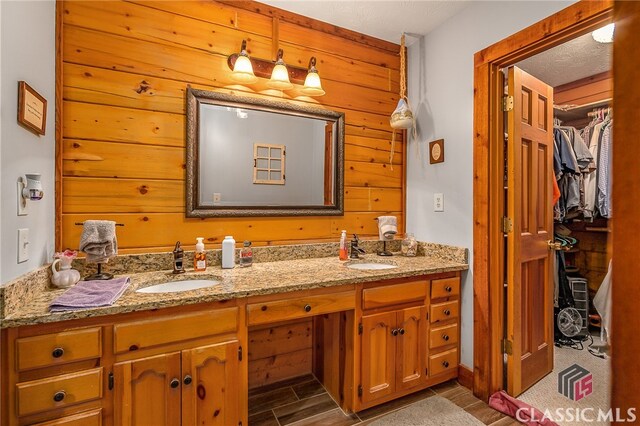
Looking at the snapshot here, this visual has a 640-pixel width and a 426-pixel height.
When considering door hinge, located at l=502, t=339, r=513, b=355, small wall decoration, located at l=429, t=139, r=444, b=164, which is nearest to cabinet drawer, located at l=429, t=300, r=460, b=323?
door hinge, located at l=502, t=339, r=513, b=355

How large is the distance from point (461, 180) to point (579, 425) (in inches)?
60.2

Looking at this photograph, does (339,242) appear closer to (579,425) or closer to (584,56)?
(579,425)

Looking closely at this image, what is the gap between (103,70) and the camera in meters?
1.70

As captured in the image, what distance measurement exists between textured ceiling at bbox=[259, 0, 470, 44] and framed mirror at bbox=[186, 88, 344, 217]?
656 mm

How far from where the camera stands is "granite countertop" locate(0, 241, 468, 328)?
3.76 ft

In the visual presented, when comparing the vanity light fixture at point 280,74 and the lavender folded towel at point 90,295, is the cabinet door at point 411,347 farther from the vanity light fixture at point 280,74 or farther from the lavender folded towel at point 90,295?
the vanity light fixture at point 280,74

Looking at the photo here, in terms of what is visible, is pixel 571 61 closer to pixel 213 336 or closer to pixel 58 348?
pixel 213 336

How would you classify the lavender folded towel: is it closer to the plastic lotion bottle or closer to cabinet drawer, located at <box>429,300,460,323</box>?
the plastic lotion bottle

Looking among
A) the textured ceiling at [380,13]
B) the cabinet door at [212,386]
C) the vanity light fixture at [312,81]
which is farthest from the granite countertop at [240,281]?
the textured ceiling at [380,13]

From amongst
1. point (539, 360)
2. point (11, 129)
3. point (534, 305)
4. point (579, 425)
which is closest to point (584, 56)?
point (534, 305)

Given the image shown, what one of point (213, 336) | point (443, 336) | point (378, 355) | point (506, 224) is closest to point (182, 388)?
point (213, 336)

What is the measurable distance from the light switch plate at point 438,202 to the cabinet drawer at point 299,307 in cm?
102

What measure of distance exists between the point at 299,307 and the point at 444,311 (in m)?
1.02

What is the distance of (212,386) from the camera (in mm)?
1398
